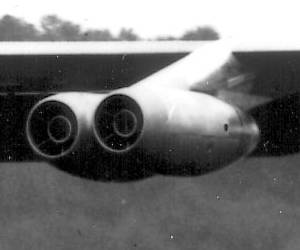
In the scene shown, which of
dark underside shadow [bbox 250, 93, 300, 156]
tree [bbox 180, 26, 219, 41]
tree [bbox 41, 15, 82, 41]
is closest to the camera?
dark underside shadow [bbox 250, 93, 300, 156]

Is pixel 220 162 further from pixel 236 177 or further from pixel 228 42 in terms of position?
pixel 236 177

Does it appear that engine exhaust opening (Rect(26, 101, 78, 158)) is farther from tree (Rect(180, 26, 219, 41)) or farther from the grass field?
tree (Rect(180, 26, 219, 41))

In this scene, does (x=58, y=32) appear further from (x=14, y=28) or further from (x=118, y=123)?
(x=118, y=123)

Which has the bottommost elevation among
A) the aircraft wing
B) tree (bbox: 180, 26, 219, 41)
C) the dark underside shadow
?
the dark underside shadow

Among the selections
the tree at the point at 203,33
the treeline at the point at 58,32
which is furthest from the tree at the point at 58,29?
the tree at the point at 203,33

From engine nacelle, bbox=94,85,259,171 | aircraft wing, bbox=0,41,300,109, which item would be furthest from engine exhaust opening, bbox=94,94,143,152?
aircraft wing, bbox=0,41,300,109

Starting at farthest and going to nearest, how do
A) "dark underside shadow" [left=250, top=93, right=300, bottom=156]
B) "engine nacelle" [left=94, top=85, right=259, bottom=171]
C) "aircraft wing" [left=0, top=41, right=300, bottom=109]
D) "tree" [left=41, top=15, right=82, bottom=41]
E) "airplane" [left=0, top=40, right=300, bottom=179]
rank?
"tree" [left=41, top=15, right=82, bottom=41]
"dark underside shadow" [left=250, top=93, right=300, bottom=156]
"aircraft wing" [left=0, top=41, right=300, bottom=109]
"airplane" [left=0, top=40, right=300, bottom=179]
"engine nacelle" [left=94, top=85, right=259, bottom=171]

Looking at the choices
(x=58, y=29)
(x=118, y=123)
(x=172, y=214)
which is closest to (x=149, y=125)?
(x=118, y=123)

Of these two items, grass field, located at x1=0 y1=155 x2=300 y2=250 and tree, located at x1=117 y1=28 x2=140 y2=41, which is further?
tree, located at x1=117 y1=28 x2=140 y2=41
